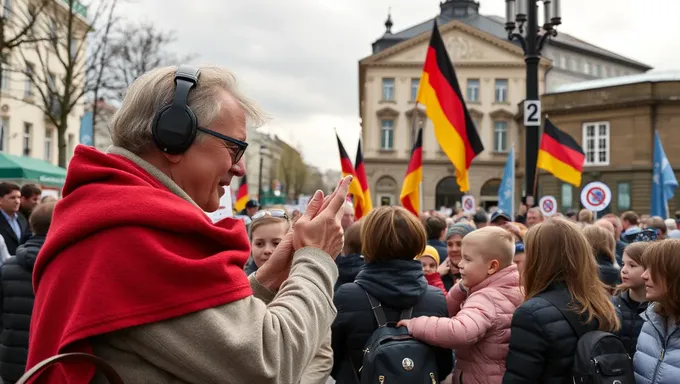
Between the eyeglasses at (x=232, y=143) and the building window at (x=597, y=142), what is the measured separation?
40.2 m

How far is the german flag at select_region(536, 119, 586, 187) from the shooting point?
1465cm

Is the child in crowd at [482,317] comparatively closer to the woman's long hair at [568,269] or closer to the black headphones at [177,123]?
the woman's long hair at [568,269]

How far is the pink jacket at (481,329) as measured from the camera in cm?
321

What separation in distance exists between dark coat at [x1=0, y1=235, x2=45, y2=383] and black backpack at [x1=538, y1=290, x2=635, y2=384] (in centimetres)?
364

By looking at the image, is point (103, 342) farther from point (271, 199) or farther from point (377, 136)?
point (377, 136)

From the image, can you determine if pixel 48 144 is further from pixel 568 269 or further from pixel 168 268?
pixel 168 268

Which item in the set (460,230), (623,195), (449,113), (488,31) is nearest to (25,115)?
(449,113)

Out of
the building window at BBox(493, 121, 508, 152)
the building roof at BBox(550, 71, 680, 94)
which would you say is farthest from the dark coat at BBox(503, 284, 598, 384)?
the building window at BBox(493, 121, 508, 152)

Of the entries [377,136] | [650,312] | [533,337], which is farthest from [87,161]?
[377,136]

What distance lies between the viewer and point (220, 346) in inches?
52.0

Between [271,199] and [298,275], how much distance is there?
34358 mm

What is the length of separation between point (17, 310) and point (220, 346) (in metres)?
3.86

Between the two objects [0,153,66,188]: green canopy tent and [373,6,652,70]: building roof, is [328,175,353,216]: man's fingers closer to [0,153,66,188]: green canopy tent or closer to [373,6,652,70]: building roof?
[0,153,66,188]: green canopy tent

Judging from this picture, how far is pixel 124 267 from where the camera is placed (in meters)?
1.31
